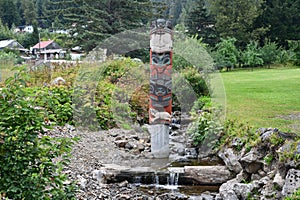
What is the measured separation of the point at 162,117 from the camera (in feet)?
28.6

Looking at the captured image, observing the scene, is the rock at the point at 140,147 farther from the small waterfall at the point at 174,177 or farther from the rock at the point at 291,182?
the rock at the point at 291,182

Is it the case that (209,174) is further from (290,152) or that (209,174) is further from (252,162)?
(290,152)

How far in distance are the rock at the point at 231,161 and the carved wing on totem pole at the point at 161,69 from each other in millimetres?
1764

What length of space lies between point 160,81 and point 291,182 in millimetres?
4181

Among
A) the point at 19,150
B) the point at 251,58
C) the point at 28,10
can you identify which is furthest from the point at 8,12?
the point at 19,150

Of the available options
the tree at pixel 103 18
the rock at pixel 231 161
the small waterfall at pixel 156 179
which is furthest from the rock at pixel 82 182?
the tree at pixel 103 18

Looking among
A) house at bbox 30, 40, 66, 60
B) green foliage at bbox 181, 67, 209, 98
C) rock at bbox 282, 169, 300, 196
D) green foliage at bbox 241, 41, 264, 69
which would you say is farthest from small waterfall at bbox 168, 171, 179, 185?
house at bbox 30, 40, 66, 60

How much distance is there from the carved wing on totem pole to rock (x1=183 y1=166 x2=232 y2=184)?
169 cm

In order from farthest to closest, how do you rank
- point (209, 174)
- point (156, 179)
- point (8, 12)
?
1. point (8, 12)
2. point (156, 179)
3. point (209, 174)

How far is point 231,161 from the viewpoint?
23.6 feet

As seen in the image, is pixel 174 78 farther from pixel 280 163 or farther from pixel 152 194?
pixel 280 163

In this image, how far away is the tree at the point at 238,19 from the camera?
31.5 metres

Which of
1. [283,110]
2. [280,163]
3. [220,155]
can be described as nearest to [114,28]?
[283,110]

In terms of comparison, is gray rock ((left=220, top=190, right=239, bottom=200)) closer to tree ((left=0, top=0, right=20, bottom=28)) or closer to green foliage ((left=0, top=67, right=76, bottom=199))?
green foliage ((left=0, top=67, right=76, bottom=199))
